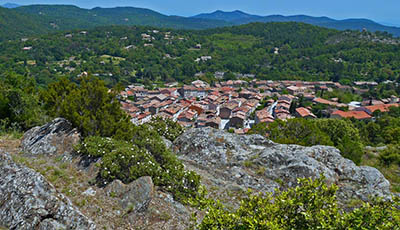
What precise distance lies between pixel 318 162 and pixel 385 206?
25.4 ft

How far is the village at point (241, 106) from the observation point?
5472 centimetres

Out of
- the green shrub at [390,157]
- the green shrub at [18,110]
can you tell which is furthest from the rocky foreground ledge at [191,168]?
the green shrub at [390,157]

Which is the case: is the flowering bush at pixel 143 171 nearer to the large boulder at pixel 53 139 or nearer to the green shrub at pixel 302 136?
the large boulder at pixel 53 139

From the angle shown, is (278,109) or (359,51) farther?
(359,51)

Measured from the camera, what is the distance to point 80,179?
9117mm

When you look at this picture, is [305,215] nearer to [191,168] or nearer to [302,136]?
[191,168]

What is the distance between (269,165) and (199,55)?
475ft

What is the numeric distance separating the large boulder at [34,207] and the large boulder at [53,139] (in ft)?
12.6

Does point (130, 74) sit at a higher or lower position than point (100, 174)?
lower

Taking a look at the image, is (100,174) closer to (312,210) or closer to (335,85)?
(312,210)

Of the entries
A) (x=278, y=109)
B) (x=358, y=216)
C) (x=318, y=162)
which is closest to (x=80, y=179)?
(x=358, y=216)

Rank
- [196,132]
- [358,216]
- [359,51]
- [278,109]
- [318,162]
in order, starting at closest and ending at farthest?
[358,216] → [318,162] → [196,132] → [278,109] → [359,51]

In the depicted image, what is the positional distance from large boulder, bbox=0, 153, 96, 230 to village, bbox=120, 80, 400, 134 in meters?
33.8

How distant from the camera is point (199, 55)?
152 meters
